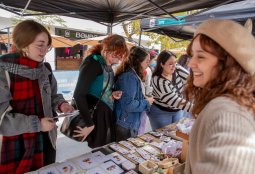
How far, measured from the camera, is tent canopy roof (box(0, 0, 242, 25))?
2.10 metres

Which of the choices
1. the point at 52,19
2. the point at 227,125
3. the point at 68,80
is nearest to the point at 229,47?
the point at 227,125

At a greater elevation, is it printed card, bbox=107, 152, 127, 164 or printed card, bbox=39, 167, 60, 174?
printed card, bbox=107, 152, 127, 164

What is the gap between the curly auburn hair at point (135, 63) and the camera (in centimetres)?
226

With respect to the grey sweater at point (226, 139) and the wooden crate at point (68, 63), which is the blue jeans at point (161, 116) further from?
the wooden crate at point (68, 63)

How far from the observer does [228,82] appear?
2.16ft

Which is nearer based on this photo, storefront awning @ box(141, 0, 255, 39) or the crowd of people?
the crowd of people

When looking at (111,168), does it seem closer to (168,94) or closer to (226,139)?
(226,139)

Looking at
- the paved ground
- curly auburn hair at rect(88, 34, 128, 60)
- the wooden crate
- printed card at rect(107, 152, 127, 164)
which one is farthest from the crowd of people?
the wooden crate

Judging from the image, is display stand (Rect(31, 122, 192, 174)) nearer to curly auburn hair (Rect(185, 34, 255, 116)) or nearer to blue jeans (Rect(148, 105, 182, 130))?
curly auburn hair (Rect(185, 34, 255, 116))

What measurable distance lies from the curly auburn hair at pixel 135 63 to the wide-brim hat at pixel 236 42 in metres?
1.57

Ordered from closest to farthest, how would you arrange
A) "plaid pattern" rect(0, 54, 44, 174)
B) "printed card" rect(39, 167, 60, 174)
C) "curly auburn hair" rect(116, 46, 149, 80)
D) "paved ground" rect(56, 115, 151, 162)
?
"printed card" rect(39, 167, 60, 174)
"plaid pattern" rect(0, 54, 44, 174)
"curly auburn hair" rect(116, 46, 149, 80)
"paved ground" rect(56, 115, 151, 162)

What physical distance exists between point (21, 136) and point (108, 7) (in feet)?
5.85

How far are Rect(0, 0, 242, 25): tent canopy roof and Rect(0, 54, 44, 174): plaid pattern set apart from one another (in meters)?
0.86

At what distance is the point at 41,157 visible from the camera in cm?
156
